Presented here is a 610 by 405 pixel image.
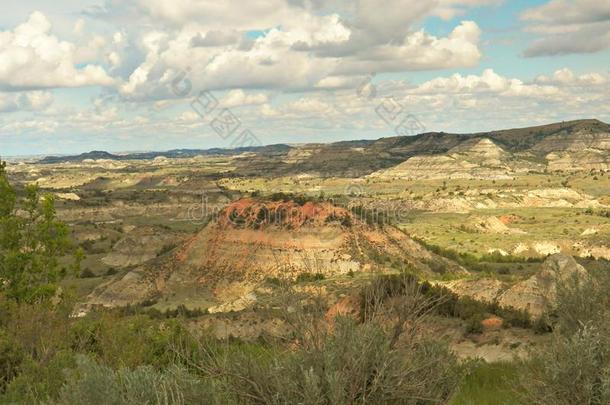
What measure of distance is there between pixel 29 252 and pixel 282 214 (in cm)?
2757

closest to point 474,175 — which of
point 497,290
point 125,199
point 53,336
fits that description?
point 125,199

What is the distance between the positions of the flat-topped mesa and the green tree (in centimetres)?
2507

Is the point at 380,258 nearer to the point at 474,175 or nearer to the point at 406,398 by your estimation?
the point at 406,398

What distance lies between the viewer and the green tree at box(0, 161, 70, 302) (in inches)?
965

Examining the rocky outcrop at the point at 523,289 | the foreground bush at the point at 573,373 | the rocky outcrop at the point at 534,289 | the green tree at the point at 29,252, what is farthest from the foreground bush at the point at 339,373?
the rocky outcrop at the point at 534,289

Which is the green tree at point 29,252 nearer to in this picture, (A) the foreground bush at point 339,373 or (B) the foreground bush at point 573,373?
(A) the foreground bush at point 339,373

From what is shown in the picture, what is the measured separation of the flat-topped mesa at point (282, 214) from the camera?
A: 49.8 meters

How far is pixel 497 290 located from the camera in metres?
33.4

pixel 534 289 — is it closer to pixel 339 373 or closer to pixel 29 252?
pixel 29 252

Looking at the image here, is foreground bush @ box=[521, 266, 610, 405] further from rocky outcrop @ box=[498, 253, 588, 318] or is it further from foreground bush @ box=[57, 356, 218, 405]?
rocky outcrop @ box=[498, 253, 588, 318]

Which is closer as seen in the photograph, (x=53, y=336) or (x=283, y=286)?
(x=283, y=286)

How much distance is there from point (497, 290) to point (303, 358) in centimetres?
Result: 2938

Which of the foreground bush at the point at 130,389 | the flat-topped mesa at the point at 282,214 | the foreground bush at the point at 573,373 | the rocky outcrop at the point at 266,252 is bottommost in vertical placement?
the rocky outcrop at the point at 266,252

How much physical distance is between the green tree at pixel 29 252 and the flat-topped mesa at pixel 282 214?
2507 cm
